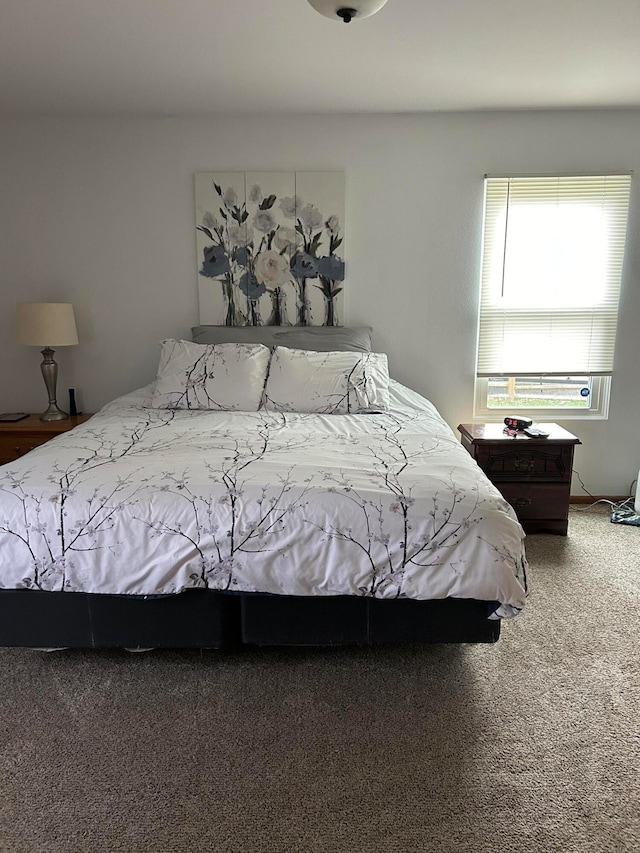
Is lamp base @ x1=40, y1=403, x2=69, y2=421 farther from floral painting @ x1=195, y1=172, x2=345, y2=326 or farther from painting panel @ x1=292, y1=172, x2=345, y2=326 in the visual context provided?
painting panel @ x1=292, y1=172, x2=345, y2=326

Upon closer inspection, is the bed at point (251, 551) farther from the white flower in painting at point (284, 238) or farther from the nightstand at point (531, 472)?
the white flower in painting at point (284, 238)

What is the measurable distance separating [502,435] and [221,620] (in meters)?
1.92

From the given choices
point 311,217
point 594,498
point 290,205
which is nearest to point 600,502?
point 594,498

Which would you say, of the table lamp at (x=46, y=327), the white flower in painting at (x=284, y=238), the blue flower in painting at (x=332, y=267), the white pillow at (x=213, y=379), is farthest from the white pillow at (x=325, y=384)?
the table lamp at (x=46, y=327)

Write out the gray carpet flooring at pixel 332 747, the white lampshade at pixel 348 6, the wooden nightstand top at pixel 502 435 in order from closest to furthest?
the gray carpet flooring at pixel 332 747 → the white lampshade at pixel 348 6 → the wooden nightstand top at pixel 502 435

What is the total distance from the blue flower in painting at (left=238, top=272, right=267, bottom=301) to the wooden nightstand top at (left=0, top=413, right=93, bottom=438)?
4.07 ft

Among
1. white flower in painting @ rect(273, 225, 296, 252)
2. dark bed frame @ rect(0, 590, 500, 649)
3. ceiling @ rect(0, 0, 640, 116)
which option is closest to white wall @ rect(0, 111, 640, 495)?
ceiling @ rect(0, 0, 640, 116)

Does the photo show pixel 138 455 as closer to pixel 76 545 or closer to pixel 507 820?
pixel 76 545

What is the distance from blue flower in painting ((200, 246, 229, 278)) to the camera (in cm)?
363

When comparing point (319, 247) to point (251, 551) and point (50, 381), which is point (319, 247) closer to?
point (50, 381)

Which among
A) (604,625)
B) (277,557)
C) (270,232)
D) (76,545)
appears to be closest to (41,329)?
(270,232)

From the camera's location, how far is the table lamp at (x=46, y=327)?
3459 mm

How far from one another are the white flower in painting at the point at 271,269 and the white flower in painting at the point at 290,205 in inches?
9.3

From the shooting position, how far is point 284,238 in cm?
361
